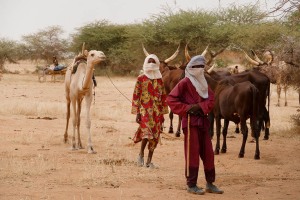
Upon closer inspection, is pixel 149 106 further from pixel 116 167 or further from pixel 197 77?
pixel 197 77

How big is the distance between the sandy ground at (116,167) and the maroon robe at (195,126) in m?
0.33

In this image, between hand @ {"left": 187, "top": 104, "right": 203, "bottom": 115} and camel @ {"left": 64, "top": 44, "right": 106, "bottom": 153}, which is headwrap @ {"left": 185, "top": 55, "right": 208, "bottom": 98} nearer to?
hand @ {"left": 187, "top": 104, "right": 203, "bottom": 115}

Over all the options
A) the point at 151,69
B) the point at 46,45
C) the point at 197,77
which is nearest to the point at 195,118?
the point at 197,77

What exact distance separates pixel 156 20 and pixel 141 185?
3336cm

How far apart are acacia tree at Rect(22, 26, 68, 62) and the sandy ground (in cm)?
3622

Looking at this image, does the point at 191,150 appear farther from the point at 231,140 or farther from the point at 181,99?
the point at 231,140

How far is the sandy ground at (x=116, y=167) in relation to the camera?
24.9ft

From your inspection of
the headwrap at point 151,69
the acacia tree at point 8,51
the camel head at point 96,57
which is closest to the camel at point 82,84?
the camel head at point 96,57

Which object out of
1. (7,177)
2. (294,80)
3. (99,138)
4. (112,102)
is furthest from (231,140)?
(112,102)

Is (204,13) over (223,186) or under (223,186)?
over

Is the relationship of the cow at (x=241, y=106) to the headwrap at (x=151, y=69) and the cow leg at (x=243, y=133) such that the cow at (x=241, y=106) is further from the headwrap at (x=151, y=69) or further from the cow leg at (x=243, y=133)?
the headwrap at (x=151, y=69)

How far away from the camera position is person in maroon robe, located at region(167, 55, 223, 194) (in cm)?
763

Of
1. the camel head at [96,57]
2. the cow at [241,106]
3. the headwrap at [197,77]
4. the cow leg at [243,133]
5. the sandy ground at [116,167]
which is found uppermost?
the camel head at [96,57]

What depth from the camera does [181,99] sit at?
7840 millimetres
